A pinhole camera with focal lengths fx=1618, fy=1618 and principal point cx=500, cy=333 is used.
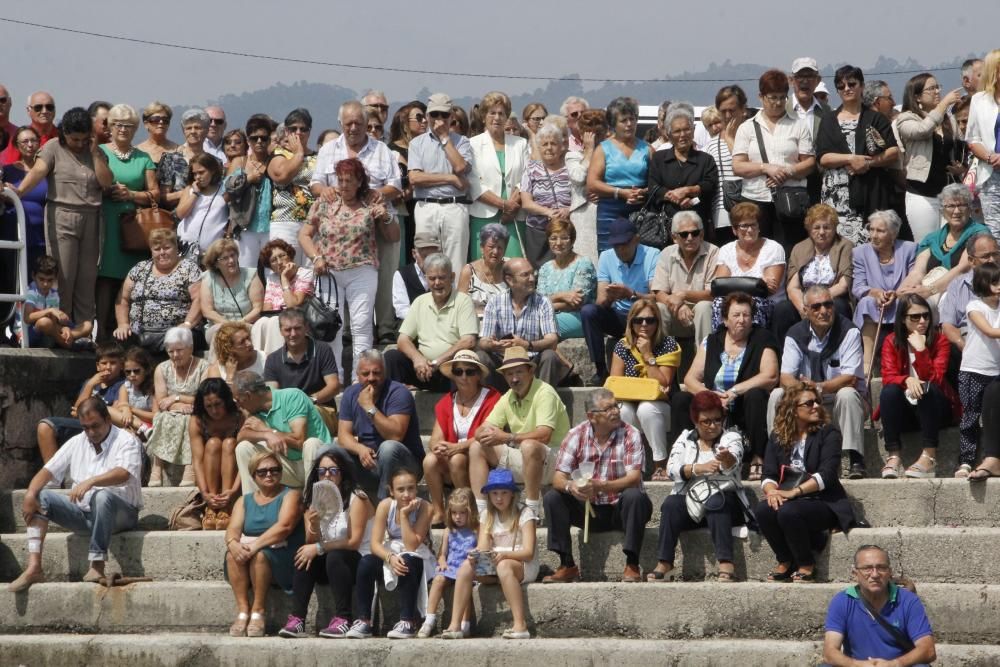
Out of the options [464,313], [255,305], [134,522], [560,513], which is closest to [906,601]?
[560,513]

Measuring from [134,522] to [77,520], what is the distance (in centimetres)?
34

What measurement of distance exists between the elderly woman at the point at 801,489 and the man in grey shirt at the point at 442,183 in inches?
142

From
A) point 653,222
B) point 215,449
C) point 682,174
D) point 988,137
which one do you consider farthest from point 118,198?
point 988,137

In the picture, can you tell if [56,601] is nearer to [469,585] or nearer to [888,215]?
[469,585]

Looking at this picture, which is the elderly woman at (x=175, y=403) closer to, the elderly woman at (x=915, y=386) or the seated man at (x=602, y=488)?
the seated man at (x=602, y=488)

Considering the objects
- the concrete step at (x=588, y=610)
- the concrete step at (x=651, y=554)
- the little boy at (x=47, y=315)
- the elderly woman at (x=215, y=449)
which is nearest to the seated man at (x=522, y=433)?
the concrete step at (x=651, y=554)

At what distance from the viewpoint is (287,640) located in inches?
347

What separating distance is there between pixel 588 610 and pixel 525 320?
7.78 ft

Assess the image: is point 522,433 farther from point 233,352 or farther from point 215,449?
point 233,352

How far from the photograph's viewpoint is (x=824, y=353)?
31.6 ft

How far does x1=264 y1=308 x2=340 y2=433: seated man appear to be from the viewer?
10383 mm

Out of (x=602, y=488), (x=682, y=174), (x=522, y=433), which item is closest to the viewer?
(x=602, y=488)

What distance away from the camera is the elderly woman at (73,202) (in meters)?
11.6

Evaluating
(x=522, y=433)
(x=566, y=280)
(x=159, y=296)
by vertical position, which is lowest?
(x=522, y=433)
